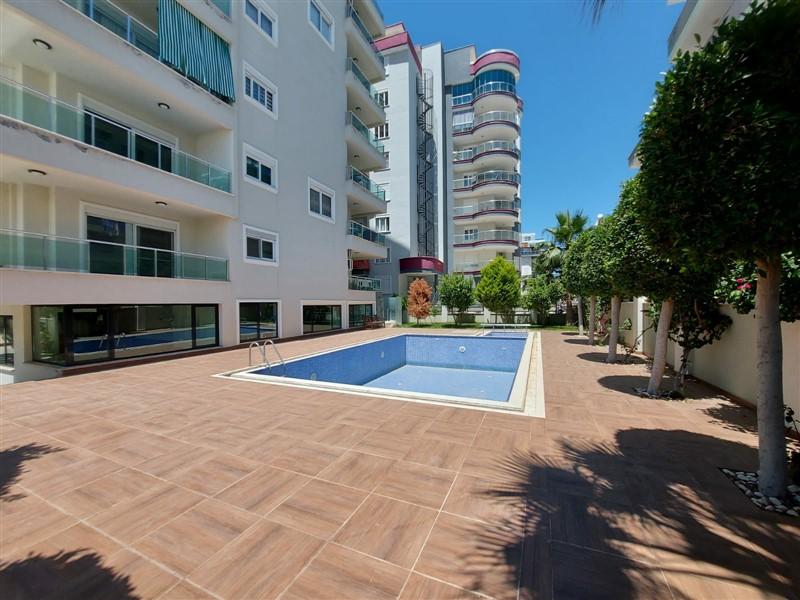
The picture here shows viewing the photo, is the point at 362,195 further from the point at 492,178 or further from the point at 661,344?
the point at 661,344

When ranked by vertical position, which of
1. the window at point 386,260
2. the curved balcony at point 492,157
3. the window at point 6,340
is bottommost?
the window at point 6,340

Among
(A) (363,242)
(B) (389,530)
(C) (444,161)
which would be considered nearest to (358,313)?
(A) (363,242)

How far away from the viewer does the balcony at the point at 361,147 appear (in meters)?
20.5

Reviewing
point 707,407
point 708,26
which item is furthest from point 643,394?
point 708,26

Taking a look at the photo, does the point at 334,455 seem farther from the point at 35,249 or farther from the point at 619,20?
the point at 35,249

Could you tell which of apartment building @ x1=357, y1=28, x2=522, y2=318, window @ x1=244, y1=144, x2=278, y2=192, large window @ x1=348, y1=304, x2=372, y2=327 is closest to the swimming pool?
large window @ x1=348, y1=304, x2=372, y2=327

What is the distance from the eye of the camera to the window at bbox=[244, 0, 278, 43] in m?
14.0

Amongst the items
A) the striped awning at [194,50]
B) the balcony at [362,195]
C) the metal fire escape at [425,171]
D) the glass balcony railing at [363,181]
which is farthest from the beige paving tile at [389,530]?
the metal fire escape at [425,171]

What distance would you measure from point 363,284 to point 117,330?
1448 cm

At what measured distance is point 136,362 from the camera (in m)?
9.95

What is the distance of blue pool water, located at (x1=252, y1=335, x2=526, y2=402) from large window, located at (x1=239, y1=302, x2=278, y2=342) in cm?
464

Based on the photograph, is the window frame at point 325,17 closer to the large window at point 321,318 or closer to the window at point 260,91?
the window at point 260,91

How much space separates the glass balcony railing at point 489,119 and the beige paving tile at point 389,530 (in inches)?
1463

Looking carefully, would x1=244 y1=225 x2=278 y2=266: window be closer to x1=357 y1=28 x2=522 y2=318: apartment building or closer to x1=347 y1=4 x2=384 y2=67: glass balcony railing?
x1=357 y1=28 x2=522 y2=318: apartment building
